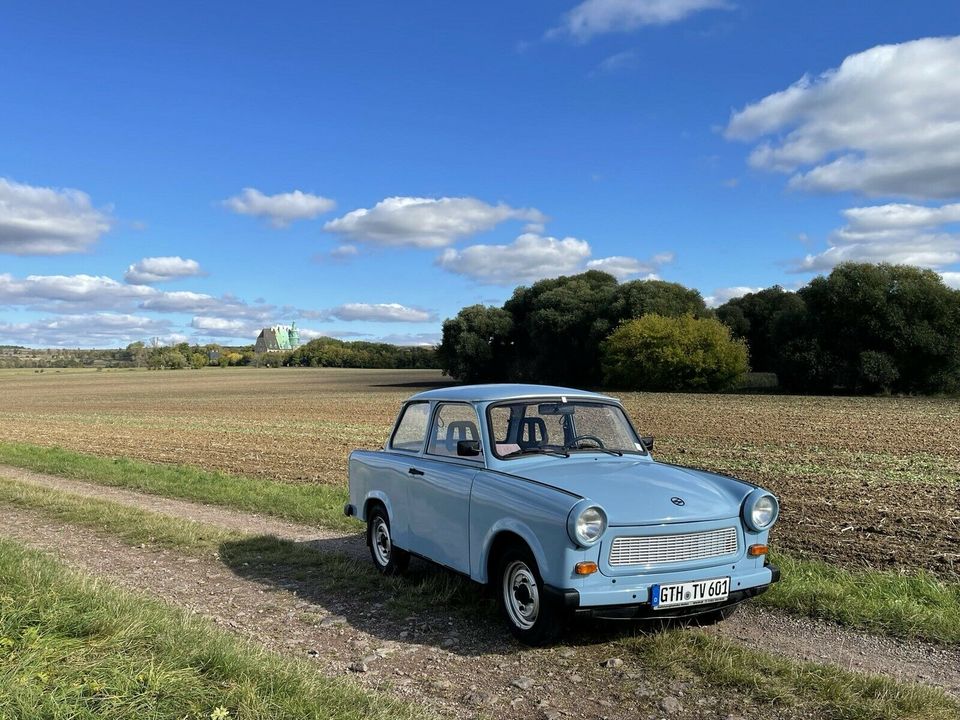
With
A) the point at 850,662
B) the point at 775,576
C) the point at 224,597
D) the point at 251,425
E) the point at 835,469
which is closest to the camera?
the point at 850,662

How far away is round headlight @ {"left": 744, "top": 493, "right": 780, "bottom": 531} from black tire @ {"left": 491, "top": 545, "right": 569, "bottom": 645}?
4.90 feet

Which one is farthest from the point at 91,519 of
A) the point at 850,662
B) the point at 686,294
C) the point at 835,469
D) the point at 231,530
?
the point at 686,294

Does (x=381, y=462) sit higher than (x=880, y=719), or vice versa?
(x=381, y=462)

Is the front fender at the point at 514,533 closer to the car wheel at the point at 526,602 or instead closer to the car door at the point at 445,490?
the car wheel at the point at 526,602

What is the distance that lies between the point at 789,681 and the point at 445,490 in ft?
9.12

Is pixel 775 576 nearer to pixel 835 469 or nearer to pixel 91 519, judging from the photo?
pixel 91 519

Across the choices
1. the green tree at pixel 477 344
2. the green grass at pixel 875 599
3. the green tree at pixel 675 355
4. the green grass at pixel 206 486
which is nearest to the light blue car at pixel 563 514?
the green grass at pixel 875 599

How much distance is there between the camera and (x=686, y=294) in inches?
2594

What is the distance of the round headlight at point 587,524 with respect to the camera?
4.64m

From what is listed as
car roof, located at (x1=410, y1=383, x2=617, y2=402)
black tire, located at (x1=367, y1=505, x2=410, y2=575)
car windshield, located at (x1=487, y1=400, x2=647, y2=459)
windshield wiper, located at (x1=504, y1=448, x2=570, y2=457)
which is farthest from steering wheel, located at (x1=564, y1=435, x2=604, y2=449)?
black tire, located at (x1=367, y1=505, x2=410, y2=575)

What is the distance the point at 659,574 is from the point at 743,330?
7209 cm

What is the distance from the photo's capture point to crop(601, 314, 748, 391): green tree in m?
54.9

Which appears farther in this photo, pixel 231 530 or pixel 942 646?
pixel 231 530

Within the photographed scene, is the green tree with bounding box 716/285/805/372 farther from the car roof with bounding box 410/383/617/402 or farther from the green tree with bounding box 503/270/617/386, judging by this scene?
the car roof with bounding box 410/383/617/402
